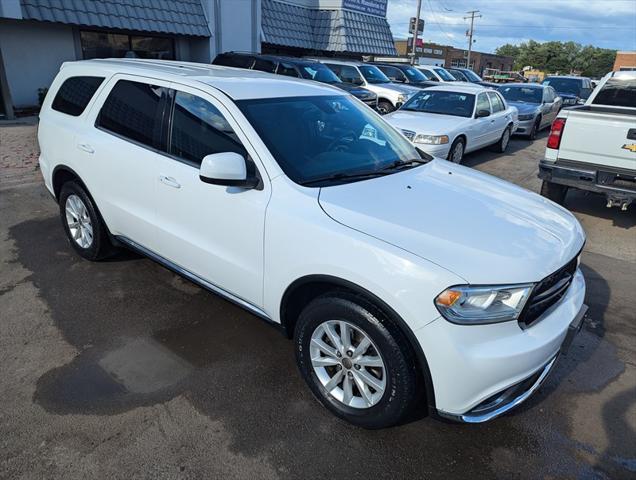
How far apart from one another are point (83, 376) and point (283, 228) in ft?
5.35

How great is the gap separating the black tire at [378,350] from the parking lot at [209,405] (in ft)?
0.40

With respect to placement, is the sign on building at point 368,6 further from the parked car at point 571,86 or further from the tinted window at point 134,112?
the tinted window at point 134,112

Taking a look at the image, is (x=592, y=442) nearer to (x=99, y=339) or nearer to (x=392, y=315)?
(x=392, y=315)

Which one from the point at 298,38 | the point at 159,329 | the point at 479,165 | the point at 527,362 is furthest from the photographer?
the point at 298,38

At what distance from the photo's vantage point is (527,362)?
2289 mm

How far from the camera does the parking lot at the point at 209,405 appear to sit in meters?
2.44

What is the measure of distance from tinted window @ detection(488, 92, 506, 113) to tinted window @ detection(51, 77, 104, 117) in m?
8.84

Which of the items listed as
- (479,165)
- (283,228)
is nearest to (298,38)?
(479,165)

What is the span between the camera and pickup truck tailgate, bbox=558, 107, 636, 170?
5617 millimetres

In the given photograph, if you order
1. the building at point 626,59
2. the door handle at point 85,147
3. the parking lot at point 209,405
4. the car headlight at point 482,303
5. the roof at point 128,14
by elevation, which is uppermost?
the building at point 626,59

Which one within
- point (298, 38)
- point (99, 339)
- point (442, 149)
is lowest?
point (99, 339)

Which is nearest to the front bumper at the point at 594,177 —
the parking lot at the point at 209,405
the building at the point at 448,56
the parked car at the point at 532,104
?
the parking lot at the point at 209,405

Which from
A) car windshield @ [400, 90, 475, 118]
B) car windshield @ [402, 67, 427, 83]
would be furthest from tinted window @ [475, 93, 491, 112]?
car windshield @ [402, 67, 427, 83]

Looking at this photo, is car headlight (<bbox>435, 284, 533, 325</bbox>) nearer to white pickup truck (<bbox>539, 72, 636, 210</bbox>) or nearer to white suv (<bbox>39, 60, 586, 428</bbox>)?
white suv (<bbox>39, 60, 586, 428</bbox>)
